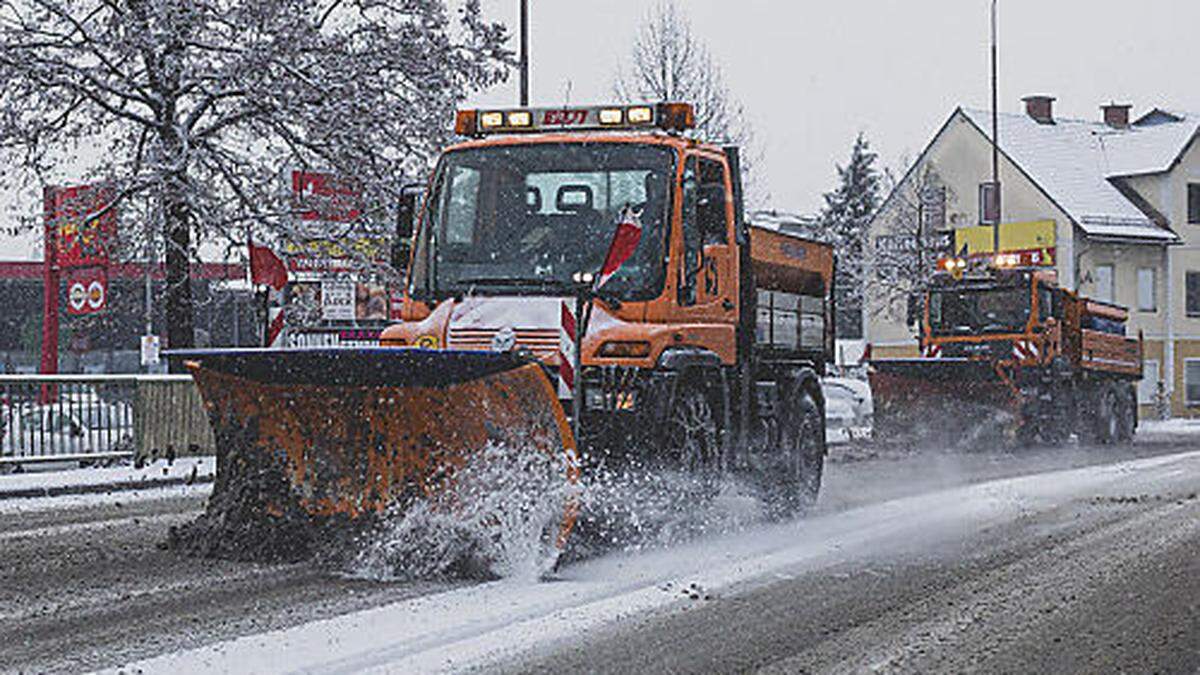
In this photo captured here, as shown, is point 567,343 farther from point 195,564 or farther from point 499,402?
point 195,564

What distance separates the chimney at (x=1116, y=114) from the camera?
57.6 m

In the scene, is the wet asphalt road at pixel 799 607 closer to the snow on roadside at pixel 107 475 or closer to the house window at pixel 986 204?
the snow on roadside at pixel 107 475

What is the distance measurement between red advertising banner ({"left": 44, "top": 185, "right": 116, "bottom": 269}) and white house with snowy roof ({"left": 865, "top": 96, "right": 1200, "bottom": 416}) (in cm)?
2929

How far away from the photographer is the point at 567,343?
878 cm

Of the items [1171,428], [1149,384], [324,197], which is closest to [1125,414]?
[1171,428]

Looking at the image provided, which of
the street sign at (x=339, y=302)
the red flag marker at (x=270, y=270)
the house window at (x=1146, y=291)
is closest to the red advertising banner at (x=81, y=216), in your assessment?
the street sign at (x=339, y=302)

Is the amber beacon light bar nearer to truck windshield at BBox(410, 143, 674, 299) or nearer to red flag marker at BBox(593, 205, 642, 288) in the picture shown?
truck windshield at BBox(410, 143, 674, 299)

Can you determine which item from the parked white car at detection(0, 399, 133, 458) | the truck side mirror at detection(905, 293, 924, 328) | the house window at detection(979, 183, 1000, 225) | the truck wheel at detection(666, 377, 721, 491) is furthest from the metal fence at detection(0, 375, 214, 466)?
the house window at detection(979, 183, 1000, 225)

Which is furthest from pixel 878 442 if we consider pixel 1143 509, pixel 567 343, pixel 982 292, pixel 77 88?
pixel 567 343

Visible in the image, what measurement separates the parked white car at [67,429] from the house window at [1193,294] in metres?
40.3

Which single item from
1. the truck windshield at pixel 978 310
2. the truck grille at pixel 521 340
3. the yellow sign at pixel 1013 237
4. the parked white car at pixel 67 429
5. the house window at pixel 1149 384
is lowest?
the house window at pixel 1149 384

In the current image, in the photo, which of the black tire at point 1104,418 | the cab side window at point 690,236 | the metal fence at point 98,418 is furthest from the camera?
the black tire at point 1104,418

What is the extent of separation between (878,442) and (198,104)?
10.5 meters

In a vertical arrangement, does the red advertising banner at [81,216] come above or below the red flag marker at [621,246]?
above
